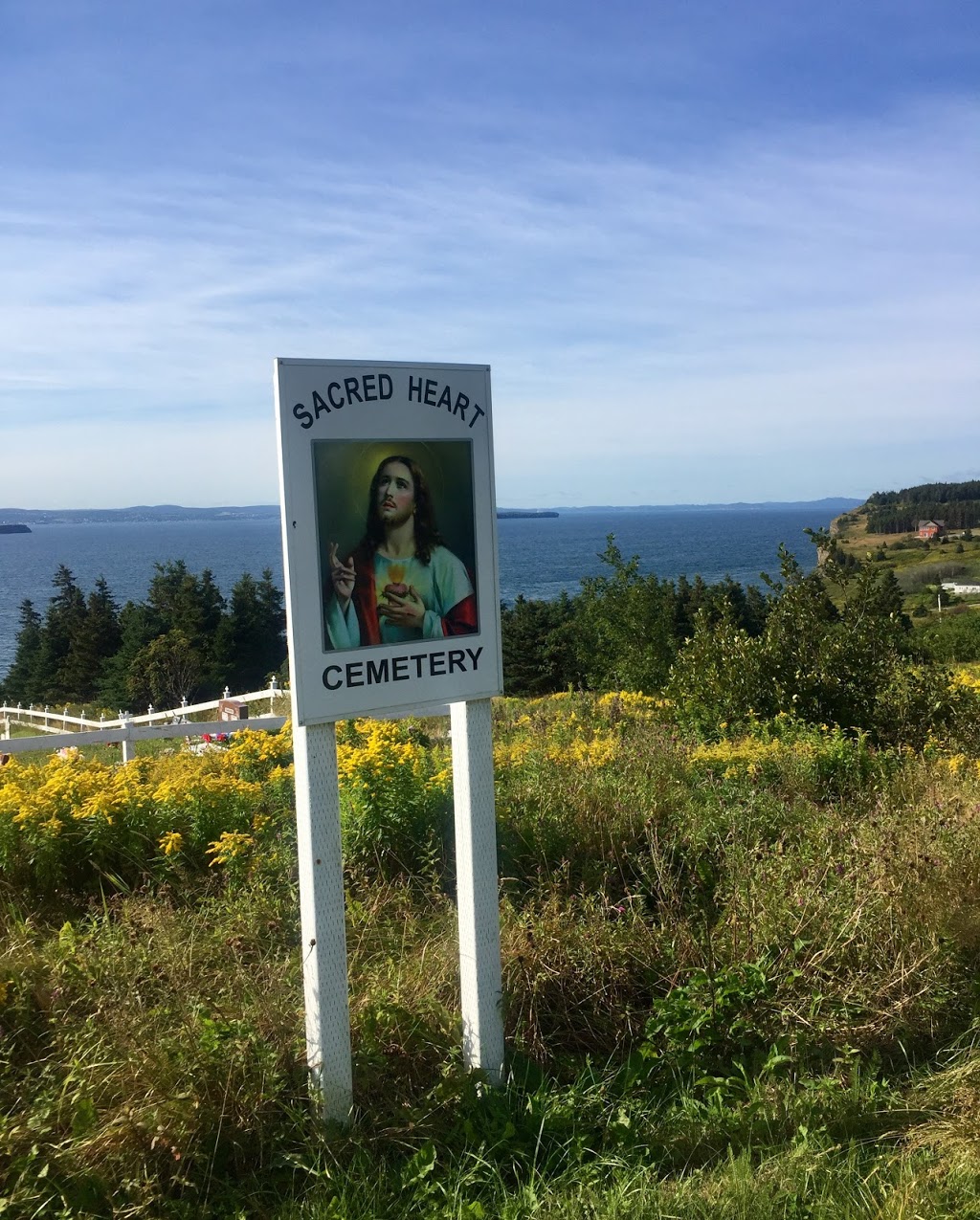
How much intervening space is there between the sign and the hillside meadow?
3.97 feet

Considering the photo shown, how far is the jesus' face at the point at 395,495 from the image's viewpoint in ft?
11.2

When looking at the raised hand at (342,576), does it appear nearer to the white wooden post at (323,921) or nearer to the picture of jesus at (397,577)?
the picture of jesus at (397,577)

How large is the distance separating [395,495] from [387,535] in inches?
5.9

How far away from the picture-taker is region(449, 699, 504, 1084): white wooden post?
345 cm

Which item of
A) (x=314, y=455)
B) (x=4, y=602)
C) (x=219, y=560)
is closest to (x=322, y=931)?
(x=314, y=455)

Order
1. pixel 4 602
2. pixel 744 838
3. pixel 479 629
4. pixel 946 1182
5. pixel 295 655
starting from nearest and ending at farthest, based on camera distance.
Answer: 1. pixel 946 1182
2. pixel 295 655
3. pixel 479 629
4. pixel 744 838
5. pixel 4 602

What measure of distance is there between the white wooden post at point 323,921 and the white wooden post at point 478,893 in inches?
18.6

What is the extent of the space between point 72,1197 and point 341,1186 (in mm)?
759

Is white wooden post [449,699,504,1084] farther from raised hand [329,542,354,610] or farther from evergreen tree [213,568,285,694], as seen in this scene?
evergreen tree [213,568,285,694]

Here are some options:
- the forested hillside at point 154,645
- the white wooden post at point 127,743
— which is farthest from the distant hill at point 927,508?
the white wooden post at point 127,743

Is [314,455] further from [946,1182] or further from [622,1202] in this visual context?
[946,1182]

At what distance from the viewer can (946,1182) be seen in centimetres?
295

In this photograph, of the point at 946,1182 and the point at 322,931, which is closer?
the point at 946,1182

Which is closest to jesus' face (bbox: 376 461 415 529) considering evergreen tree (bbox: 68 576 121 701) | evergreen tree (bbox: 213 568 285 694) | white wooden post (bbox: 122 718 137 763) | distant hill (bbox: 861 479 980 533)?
white wooden post (bbox: 122 718 137 763)
